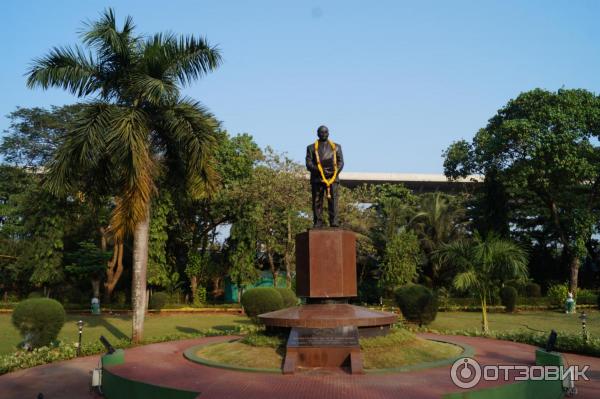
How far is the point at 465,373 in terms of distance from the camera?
32.3 ft

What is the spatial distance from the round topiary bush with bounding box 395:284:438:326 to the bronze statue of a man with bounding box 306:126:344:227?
27.9ft

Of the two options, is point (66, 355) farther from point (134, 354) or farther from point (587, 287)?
point (587, 287)

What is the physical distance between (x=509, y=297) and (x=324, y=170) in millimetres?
19531

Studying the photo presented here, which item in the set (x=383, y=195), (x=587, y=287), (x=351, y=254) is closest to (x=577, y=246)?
(x=587, y=287)

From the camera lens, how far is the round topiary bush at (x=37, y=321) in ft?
48.5

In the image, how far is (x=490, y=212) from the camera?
3341 centimetres

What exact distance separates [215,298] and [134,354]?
23.9 metres

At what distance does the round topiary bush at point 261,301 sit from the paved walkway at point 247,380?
6723 millimetres

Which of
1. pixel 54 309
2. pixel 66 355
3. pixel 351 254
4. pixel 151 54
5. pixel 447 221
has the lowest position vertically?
pixel 66 355

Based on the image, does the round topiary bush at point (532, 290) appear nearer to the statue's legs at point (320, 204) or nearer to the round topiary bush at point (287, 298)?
the round topiary bush at point (287, 298)

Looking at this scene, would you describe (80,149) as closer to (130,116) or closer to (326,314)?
(130,116)

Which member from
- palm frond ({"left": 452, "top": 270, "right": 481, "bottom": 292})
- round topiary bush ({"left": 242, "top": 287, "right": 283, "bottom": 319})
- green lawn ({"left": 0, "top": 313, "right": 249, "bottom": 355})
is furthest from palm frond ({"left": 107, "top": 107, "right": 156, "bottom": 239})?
palm frond ({"left": 452, "top": 270, "right": 481, "bottom": 292})

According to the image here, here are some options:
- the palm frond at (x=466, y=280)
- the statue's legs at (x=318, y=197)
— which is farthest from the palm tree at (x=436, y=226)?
the statue's legs at (x=318, y=197)

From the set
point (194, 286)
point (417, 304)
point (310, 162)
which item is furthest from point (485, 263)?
point (194, 286)
